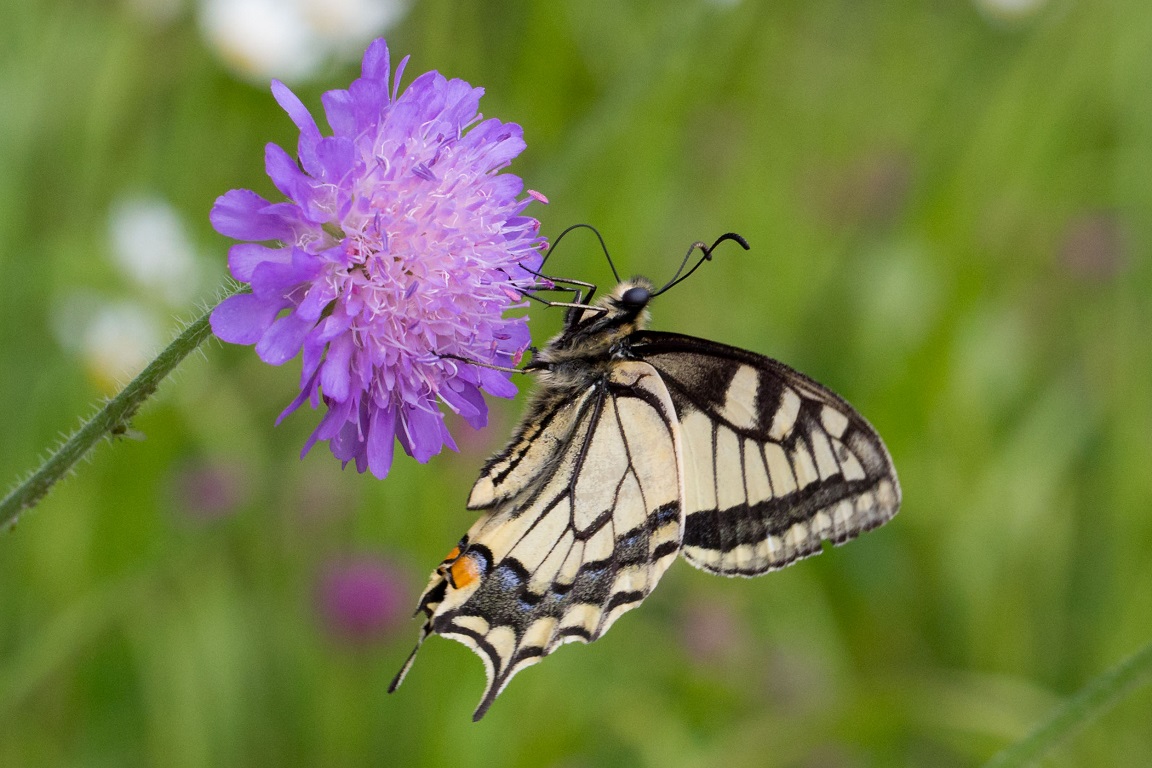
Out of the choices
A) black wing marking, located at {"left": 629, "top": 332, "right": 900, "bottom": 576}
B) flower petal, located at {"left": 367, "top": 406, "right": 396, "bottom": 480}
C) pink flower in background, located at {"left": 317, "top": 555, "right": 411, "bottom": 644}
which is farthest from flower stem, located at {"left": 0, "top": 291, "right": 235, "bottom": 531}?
pink flower in background, located at {"left": 317, "top": 555, "right": 411, "bottom": 644}

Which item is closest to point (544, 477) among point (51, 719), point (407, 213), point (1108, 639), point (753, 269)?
point (407, 213)

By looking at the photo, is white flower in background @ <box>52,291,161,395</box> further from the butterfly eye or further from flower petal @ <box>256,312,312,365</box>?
flower petal @ <box>256,312,312,365</box>

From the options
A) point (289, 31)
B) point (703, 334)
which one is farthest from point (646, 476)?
point (289, 31)

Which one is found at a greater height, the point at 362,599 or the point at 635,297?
the point at 635,297

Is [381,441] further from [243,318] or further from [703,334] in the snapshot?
[703,334]

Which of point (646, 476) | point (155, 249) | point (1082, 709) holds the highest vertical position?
point (155, 249)

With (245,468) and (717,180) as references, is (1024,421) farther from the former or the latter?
(245,468)
